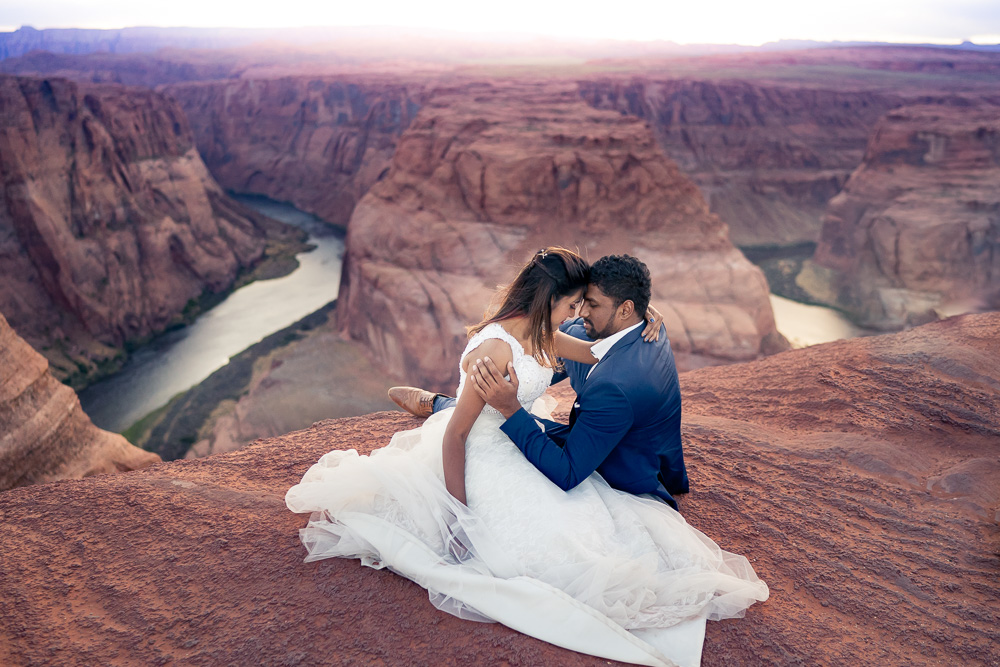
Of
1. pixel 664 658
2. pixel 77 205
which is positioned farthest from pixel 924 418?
pixel 77 205

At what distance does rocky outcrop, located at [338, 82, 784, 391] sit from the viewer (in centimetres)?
1903

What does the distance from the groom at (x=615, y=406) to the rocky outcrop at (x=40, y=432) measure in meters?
6.08

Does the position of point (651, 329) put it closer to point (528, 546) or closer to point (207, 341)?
point (528, 546)

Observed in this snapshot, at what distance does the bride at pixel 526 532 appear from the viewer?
2566 mm

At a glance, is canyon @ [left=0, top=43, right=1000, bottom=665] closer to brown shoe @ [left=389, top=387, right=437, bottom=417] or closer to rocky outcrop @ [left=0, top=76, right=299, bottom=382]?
rocky outcrop @ [left=0, top=76, right=299, bottom=382]

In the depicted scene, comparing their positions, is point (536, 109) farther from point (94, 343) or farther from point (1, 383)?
point (1, 383)

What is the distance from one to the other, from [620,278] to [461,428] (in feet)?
3.83

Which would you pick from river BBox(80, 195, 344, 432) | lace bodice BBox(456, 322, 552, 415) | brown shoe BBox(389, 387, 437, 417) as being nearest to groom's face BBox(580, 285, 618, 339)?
lace bodice BBox(456, 322, 552, 415)

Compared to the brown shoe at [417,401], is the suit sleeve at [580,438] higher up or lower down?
higher up

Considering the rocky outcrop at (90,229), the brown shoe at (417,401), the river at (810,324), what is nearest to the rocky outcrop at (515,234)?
the river at (810,324)

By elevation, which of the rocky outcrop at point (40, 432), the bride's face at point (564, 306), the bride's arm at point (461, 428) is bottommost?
the rocky outcrop at point (40, 432)

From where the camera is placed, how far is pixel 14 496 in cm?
355

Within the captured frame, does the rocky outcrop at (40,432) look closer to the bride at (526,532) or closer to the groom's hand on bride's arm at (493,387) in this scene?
the bride at (526,532)

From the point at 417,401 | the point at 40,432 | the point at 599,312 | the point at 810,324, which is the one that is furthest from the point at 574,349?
the point at 810,324
